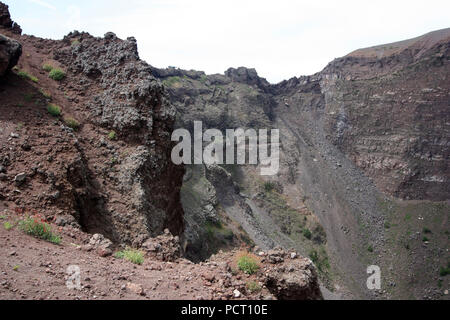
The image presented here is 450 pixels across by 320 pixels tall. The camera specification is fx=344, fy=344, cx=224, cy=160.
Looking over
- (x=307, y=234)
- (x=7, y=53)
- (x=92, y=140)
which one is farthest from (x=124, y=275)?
(x=307, y=234)

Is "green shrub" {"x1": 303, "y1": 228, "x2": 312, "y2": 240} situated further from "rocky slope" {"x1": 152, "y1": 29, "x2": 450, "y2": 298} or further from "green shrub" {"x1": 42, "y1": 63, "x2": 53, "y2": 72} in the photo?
"green shrub" {"x1": 42, "y1": 63, "x2": 53, "y2": 72}

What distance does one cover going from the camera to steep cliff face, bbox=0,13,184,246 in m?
10.5

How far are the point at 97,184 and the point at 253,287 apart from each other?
770 centimetres

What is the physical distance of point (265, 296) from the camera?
7.36 m

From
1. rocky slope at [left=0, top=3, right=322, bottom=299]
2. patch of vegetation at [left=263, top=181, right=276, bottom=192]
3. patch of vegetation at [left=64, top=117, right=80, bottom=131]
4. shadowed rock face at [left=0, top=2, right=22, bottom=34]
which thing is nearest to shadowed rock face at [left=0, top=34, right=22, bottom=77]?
rocky slope at [left=0, top=3, right=322, bottom=299]

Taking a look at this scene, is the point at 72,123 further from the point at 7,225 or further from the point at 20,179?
the point at 7,225

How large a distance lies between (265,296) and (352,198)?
63.0 metres

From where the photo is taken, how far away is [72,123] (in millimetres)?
13711

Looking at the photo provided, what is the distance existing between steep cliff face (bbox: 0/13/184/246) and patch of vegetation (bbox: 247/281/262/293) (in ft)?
16.9

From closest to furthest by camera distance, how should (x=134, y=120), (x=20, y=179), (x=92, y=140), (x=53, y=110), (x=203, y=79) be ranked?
1. (x=20, y=179)
2. (x=53, y=110)
3. (x=92, y=140)
4. (x=134, y=120)
5. (x=203, y=79)

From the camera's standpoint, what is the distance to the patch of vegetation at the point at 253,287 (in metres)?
7.45

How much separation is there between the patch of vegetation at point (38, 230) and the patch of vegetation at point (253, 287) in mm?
4627
